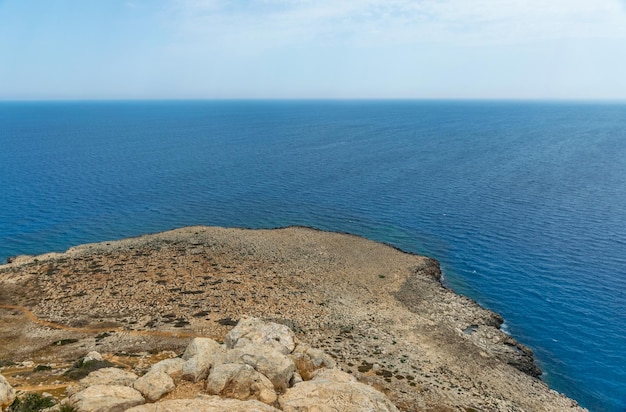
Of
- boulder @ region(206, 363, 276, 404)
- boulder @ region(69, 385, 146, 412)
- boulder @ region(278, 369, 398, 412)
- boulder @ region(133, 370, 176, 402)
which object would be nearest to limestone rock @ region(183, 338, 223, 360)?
boulder @ region(133, 370, 176, 402)

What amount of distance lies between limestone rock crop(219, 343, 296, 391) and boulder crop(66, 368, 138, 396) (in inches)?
262

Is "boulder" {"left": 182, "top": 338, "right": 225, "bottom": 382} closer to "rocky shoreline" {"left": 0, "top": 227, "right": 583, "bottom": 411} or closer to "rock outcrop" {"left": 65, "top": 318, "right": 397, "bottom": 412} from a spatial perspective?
"rock outcrop" {"left": 65, "top": 318, "right": 397, "bottom": 412}

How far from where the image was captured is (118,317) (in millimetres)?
51031

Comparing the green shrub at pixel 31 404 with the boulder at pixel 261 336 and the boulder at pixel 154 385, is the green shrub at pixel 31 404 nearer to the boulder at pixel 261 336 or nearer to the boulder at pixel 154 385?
the boulder at pixel 154 385

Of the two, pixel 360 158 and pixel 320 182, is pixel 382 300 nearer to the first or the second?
pixel 320 182

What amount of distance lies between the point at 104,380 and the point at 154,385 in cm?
502

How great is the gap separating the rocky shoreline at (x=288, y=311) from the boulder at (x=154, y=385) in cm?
1090

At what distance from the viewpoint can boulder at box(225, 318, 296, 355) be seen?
32344 millimetres

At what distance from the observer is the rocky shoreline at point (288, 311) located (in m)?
41.6

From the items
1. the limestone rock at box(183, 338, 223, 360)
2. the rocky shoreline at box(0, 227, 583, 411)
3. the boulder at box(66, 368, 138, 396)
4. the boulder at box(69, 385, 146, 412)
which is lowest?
the rocky shoreline at box(0, 227, 583, 411)

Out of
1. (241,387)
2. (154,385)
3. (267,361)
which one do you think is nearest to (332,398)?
(267,361)

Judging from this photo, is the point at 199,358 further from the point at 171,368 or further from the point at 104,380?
the point at 104,380

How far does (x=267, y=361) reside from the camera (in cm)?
2859

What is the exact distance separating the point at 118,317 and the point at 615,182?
139 metres
